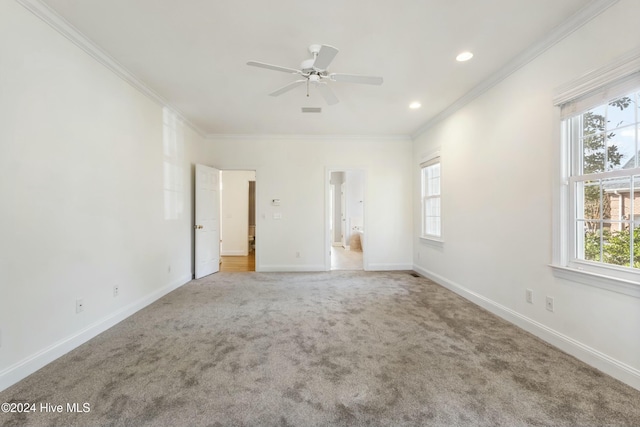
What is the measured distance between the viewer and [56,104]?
7.02ft

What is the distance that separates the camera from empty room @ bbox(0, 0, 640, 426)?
1.75m

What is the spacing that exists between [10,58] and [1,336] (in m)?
1.86

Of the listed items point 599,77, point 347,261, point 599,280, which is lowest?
point 347,261

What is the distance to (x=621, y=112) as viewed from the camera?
1946 mm

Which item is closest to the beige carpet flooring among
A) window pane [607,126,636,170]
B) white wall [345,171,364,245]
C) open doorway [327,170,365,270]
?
window pane [607,126,636,170]

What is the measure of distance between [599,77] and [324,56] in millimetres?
2036

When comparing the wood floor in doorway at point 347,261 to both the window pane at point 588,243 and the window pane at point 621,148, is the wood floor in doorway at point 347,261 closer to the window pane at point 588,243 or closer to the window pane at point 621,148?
the window pane at point 588,243

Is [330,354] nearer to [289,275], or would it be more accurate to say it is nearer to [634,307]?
[634,307]

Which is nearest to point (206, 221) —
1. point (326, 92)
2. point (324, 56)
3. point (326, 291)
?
point (326, 291)

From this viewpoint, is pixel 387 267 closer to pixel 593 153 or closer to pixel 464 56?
pixel 593 153

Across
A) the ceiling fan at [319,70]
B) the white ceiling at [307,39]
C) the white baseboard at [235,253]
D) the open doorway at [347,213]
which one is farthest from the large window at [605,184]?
the white baseboard at [235,253]

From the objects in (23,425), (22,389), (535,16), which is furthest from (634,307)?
(22,389)

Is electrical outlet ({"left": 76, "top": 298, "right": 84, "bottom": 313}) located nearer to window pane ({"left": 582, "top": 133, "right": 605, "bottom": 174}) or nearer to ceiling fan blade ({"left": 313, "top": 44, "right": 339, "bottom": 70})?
ceiling fan blade ({"left": 313, "top": 44, "right": 339, "bottom": 70})

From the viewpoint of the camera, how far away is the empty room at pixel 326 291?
1.75 meters
